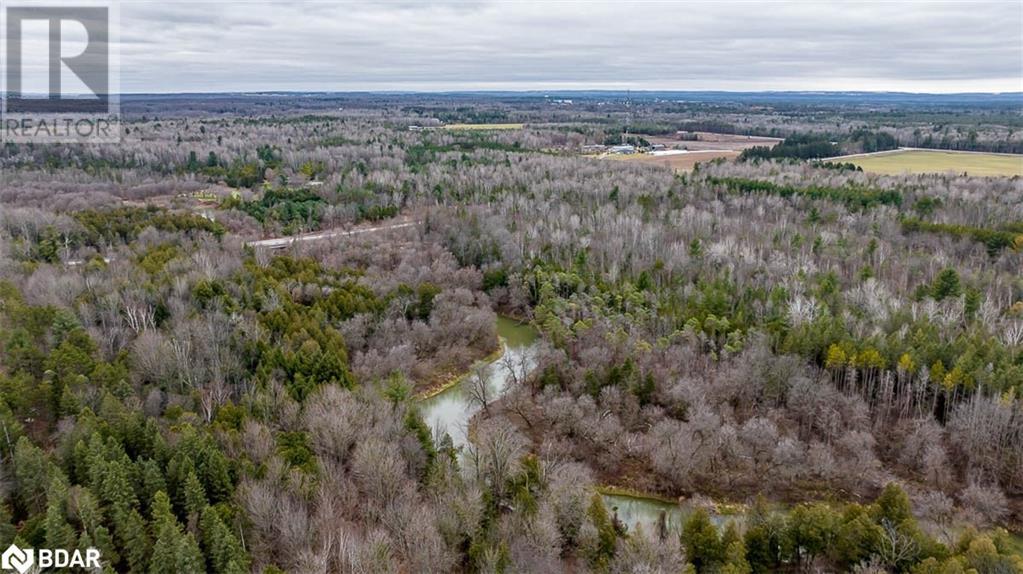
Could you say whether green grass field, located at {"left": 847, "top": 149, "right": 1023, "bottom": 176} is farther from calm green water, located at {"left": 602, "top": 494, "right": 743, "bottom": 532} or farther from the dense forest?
calm green water, located at {"left": 602, "top": 494, "right": 743, "bottom": 532}

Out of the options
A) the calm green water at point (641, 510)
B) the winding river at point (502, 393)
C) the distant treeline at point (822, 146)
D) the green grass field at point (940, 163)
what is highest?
the distant treeline at point (822, 146)

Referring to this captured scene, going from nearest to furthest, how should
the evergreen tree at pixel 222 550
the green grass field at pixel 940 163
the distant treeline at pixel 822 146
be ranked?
the evergreen tree at pixel 222 550 → the green grass field at pixel 940 163 → the distant treeline at pixel 822 146

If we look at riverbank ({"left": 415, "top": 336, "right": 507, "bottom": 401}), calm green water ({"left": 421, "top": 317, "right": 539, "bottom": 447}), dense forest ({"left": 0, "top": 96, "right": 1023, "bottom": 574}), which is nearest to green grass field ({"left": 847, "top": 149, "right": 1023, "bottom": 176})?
dense forest ({"left": 0, "top": 96, "right": 1023, "bottom": 574})

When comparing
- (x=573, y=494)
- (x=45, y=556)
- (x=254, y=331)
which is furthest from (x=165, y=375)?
(x=573, y=494)

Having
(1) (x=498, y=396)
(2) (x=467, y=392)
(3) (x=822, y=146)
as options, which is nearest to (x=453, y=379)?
(1) (x=498, y=396)

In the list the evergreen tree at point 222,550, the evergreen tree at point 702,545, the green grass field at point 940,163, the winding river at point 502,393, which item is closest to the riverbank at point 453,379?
the winding river at point 502,393

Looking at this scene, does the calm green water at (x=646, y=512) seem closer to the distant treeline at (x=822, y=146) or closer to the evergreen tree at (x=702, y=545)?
the evergreen tree at (x=702, y=545)

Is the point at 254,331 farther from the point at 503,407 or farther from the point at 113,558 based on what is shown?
the point at 113,558
